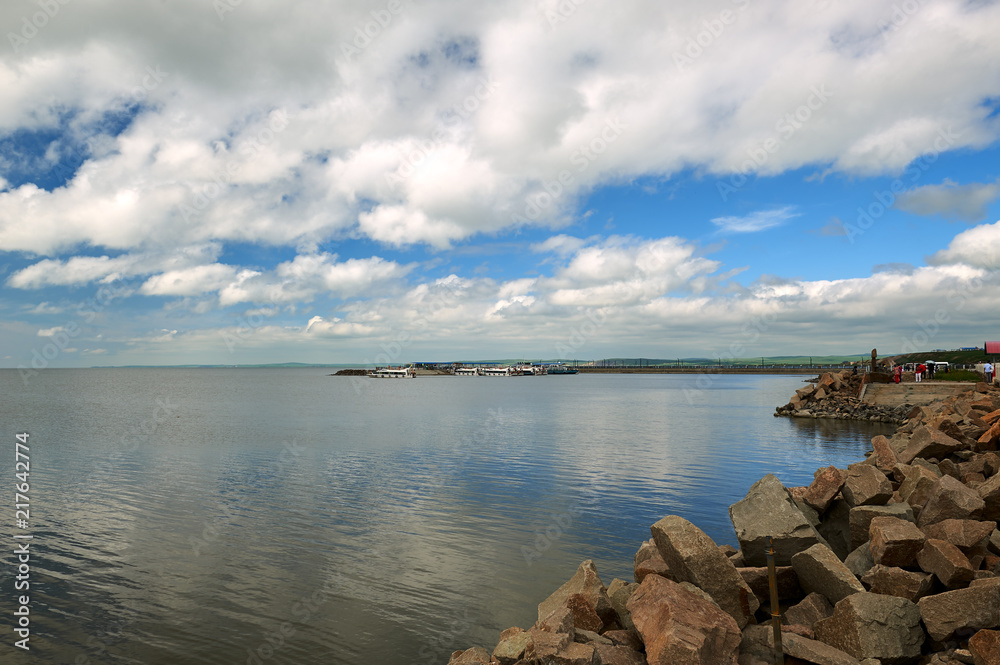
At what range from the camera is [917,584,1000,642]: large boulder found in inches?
309

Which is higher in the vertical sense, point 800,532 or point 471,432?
point 800,532

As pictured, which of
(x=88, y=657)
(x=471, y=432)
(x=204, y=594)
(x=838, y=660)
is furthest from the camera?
(x=471, y=432)

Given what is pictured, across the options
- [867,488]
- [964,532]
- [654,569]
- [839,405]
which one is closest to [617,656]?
[654,569]

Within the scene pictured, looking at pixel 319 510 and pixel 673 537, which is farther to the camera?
pixel 319 510

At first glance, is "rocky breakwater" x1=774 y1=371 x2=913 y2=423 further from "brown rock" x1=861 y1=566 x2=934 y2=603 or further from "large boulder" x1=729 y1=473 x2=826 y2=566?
"brown rock" x1=861 y1=566 x2=934 y2=603

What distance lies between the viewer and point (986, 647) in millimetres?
7059

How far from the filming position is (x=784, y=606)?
960 cm

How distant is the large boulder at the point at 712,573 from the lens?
849cm

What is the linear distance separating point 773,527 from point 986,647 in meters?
3.37

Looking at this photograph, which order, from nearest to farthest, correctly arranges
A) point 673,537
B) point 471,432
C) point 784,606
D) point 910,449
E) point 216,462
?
1. point 673,537
2. point 784,606
3. point 910,449
4. point 216,462
5. point 471,432

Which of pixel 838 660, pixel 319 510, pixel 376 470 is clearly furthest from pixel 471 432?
pixel 838 660

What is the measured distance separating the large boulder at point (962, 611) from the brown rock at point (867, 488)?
3611 mm

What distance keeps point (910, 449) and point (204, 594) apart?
21.5m

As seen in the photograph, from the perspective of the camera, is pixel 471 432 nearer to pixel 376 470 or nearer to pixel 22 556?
pixel 376 470
